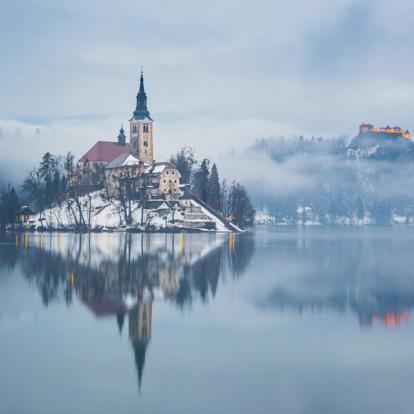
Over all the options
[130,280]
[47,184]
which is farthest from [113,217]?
[130,280]

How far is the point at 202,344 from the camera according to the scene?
25.3m

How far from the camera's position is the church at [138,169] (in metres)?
173

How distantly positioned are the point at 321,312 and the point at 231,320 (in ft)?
17.1

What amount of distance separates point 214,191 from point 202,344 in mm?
150466

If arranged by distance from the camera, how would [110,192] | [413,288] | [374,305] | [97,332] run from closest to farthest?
[97,332] → [374,305] → [413,288] → [110,192]

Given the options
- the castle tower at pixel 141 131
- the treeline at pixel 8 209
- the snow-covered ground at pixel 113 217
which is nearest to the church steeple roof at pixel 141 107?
the castle tower at pixel 141 131

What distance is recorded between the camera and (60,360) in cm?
2234

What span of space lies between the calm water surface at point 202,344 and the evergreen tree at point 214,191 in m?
123

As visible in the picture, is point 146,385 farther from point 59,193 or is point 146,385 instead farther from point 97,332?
point 59,193

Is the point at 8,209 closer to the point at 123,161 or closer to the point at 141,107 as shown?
the point at 123,161

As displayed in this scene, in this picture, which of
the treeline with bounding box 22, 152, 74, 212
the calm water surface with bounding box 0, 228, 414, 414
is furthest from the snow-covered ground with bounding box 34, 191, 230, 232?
the calm water surface with bounding box 0, 228, 414, 414

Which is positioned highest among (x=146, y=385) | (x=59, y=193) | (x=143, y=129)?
(x=143, y=129)

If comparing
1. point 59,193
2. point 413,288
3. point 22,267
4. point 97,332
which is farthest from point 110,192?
point 97,332

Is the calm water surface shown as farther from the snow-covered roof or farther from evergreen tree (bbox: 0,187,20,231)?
the snow-covered roof
